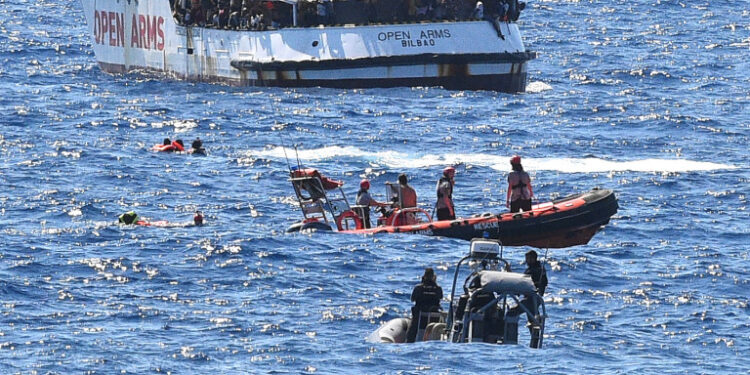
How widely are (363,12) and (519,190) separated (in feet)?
83.1

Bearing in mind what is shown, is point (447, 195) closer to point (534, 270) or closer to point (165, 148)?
point (534, 270)

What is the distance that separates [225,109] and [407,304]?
27.8 metres

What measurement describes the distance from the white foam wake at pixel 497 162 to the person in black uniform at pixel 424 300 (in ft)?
59.2

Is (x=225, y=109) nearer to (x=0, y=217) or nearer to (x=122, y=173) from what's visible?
(x=122, y=173)

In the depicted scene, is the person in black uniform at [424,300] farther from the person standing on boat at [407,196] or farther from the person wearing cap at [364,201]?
the person wearing cap at [364,201]

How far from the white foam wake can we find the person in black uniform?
18056 millimetres

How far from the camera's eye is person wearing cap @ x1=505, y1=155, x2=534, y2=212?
3616 centimetres

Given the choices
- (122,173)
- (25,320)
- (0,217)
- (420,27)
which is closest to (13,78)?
(420,27)

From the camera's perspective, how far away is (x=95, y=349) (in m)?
28.0


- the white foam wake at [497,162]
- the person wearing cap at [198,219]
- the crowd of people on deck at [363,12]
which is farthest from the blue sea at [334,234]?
the crowd of people on deck at [363,12]

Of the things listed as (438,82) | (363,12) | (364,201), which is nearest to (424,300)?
(364,201)

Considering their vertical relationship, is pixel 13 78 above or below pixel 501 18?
below

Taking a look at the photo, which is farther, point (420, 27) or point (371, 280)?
point (420, 27)

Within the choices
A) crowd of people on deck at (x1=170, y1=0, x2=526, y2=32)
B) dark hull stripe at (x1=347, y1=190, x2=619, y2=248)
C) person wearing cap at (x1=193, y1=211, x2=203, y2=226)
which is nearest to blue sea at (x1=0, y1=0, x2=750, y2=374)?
dark hull stripe at (x1=347, y1=190, x2=619, y2=248)
